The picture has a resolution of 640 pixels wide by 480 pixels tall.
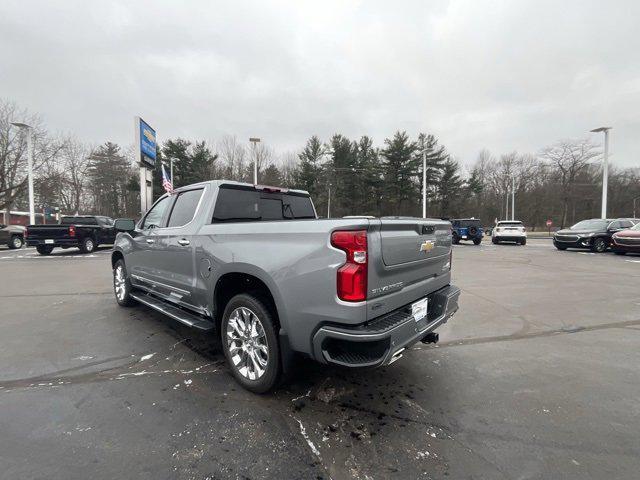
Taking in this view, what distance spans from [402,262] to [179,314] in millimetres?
2672

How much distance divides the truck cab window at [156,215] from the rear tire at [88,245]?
43.4 feet

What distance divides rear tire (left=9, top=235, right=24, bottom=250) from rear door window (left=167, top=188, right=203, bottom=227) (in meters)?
20.8

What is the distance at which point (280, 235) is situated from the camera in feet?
8.84

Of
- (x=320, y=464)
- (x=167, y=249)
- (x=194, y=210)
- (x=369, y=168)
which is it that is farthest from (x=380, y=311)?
(x=369, y=168)

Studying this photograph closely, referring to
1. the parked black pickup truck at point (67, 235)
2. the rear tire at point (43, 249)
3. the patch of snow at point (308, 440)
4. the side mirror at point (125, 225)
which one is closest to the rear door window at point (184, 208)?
the side mirror at point (125, 225)

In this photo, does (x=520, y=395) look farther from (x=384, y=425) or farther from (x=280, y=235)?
(x=280, y=235)

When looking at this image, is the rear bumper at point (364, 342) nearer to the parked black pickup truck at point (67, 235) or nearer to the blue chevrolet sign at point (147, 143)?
the parked black pickup truck at point (67, 235)

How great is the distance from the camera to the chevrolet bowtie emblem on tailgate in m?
3.00

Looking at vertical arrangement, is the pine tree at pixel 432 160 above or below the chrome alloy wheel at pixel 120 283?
above

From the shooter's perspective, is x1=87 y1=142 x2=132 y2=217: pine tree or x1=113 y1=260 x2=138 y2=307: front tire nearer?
x1=113 y1=260 x2=138 y2=307: front tire

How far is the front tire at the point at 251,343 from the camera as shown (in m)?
2.76

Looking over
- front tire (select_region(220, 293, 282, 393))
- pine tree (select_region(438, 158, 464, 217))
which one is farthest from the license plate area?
pine tree (select_region(438, 158, 464, 217))

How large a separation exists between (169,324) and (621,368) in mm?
5469

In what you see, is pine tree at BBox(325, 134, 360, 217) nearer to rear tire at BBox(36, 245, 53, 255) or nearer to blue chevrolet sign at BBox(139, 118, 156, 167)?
blue chevrolet sign at BBox(139, 118, 156, 167)
